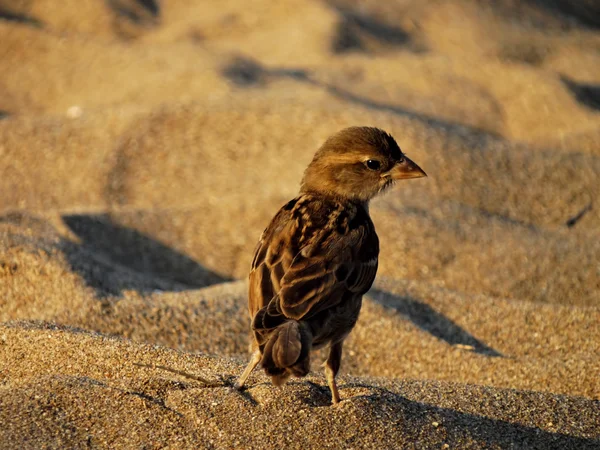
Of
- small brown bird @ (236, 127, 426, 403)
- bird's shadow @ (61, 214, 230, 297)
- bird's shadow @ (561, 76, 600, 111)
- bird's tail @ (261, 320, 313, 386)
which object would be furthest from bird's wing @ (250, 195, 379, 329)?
bird's shadow @ (561, 76, 600, 111)

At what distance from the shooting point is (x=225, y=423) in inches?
→ 154

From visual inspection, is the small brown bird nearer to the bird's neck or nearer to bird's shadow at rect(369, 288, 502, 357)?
the bird's neck

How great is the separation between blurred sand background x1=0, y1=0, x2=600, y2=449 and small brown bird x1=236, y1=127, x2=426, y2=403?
1.10 ft

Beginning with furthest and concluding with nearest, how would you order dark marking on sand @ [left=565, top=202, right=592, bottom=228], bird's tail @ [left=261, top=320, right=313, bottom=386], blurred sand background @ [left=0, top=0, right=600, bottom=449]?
1. dark marking on sand @ [left=565, top=202, right=592, bottom=228]
2. blurred sand background @ [left=0, top=0, right=600, bottom=449]
3. bird's tail @ [left=261, top=320, right=313, bottom=386]

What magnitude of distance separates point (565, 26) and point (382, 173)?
388 inches

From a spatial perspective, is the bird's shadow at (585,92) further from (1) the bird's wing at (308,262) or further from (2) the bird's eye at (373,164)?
(1) the bird's wing at (308,262)

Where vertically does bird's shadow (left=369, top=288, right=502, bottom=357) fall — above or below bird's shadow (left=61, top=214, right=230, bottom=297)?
above

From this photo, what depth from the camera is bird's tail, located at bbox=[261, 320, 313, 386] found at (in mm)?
3695

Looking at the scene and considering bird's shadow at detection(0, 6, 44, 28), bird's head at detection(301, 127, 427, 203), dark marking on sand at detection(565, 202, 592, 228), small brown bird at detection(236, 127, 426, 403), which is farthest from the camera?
bird's shadow at detection(0, 6, 44, 28)

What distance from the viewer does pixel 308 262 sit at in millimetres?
4246

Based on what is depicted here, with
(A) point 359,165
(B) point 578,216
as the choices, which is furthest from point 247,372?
(B) point 578,216

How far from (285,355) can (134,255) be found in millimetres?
3688

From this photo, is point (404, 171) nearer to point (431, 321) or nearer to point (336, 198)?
point (336, 198)

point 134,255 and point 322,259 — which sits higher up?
point 322,259
